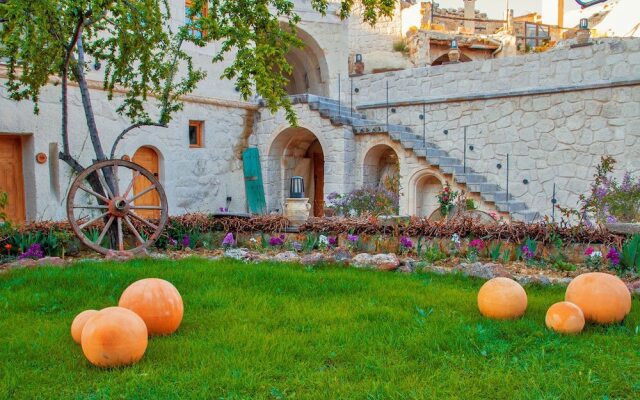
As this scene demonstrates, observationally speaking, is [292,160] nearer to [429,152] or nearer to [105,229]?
[429,152]

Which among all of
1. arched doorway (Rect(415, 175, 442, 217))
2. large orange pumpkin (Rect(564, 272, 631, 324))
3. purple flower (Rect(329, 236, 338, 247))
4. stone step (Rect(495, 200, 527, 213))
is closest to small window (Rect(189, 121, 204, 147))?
arched doorway (Rect(415, 175, 442, 217))

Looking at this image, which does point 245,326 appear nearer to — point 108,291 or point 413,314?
point 413,314

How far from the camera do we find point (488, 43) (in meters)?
20.0

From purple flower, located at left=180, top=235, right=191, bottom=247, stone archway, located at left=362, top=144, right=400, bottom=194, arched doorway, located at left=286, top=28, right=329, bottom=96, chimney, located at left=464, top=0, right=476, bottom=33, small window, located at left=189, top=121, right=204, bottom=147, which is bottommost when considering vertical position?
purple flower, located at left=180, top=235, right=191, bottom=247

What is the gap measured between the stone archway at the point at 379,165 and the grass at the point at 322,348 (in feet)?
26.0

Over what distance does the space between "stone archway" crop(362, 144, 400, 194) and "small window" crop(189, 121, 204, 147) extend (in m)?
3.82

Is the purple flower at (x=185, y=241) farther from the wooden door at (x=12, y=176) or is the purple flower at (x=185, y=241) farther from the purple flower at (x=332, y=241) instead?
the wooden door at (x=12, y=176)

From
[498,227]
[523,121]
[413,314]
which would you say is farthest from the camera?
[523,121]

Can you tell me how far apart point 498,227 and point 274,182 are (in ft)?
26.8

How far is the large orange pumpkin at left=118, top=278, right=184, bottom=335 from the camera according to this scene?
3637 mm

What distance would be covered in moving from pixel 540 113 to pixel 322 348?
9361 millimetres

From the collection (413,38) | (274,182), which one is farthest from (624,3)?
(274,182)

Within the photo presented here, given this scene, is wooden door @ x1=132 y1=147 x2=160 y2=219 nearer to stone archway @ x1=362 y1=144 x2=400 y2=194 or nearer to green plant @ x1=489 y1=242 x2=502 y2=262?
stone archway @ x1=362 y1=144 x2=400 y2=194

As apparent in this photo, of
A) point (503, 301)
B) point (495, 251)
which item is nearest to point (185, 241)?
point (495, 251)
